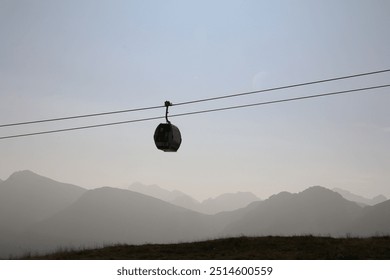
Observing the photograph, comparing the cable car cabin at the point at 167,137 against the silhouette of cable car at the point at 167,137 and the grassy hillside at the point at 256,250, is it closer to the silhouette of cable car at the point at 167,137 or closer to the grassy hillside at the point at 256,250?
the silhouette of cable car at the point at 167,137

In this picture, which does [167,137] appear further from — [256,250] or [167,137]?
[256,250]

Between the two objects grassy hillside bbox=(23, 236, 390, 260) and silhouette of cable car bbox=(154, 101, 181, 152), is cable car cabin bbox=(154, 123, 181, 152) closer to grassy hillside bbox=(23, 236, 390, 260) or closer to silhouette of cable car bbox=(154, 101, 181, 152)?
silhouette of cable car bbox=(154, 101, 181, 152)

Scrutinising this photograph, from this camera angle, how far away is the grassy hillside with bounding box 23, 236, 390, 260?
1430cm

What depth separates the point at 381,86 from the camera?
11.1 metres

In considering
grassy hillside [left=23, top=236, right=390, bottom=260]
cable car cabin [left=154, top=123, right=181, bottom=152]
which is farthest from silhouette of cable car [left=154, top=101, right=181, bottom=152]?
grassy hillside [left=23, top=236, right=390, bottom=260]

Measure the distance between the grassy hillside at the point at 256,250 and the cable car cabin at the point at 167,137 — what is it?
469 cm

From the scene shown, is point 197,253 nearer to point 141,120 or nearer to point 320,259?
point 320,259

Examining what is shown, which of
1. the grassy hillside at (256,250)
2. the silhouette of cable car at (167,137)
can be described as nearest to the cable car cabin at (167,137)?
the silhouette of cable car at (167,137)

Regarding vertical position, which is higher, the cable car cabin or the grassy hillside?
Answer: the cable car cabin

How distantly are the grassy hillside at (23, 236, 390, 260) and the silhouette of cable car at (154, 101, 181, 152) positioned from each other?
470cm

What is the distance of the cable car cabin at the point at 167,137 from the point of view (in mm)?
13836

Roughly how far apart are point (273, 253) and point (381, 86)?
7.70 m
